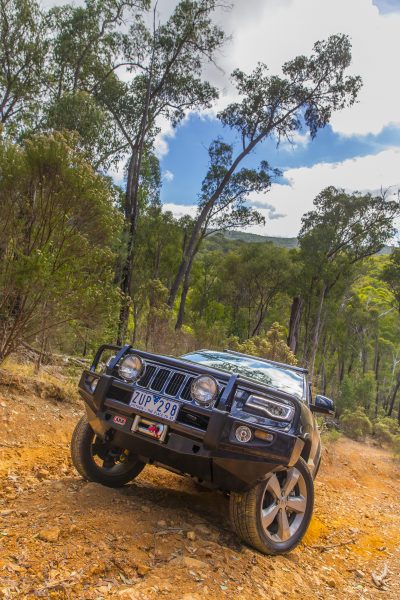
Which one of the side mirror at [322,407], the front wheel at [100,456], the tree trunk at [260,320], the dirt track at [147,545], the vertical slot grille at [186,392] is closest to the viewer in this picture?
the dirt track at [147,545]

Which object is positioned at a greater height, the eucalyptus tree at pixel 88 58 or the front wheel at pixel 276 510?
the eucalyptus tree at pixel 88 58

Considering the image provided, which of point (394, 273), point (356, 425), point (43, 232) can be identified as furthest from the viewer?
point (394, 273)

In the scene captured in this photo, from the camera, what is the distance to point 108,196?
7.67 meters

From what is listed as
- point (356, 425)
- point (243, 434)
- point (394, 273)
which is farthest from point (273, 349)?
point (394, 273)

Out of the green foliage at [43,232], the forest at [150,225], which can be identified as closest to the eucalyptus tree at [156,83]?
the forest at [150,225]

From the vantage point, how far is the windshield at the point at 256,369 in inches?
171

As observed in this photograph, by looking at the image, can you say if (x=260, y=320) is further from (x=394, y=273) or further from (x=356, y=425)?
(x=356, y=425)

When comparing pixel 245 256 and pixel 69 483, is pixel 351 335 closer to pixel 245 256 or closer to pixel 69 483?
pixel 245 256

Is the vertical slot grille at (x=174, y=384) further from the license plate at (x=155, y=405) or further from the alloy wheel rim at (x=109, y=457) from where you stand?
the alloy wheel rim at (x=109, y=457)

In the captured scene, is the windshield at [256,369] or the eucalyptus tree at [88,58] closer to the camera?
the windshield at [256,369]

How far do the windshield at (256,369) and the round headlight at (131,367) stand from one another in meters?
0.82

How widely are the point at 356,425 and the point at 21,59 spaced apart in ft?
63.5

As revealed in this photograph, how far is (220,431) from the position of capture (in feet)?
10.0

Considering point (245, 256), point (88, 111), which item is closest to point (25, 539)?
point (88, 111)
